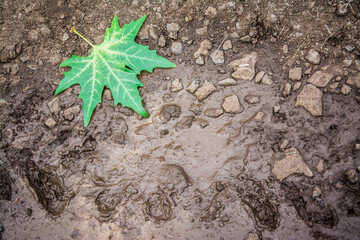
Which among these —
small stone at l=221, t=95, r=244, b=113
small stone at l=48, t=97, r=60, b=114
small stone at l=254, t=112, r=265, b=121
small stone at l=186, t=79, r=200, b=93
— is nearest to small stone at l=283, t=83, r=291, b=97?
small stone at l=254, t=112, r=265, b=121

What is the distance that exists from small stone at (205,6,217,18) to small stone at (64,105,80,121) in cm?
128

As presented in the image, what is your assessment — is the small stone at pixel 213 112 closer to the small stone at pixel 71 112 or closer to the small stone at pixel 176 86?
the small stone at pixel 176 86

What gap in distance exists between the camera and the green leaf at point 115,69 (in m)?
1.78

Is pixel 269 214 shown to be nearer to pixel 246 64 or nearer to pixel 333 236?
Answer: pixel 333 236

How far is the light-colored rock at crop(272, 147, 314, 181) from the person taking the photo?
5.47 feet

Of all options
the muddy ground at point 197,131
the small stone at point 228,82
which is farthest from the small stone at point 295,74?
the small stone at point 228,82

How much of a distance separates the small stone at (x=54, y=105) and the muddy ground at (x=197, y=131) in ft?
0.04

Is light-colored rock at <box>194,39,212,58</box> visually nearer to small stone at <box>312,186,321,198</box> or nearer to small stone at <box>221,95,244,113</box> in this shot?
small stone at <box>221,95,244,113</box>

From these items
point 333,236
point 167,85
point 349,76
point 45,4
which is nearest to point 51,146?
point 167,85

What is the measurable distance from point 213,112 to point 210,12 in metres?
0.83

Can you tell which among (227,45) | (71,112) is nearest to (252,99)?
(227,45)

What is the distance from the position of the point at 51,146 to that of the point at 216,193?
4.30ft

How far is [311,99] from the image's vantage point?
5.77 feet

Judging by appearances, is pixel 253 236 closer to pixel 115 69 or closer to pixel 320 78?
pixel 320 78
